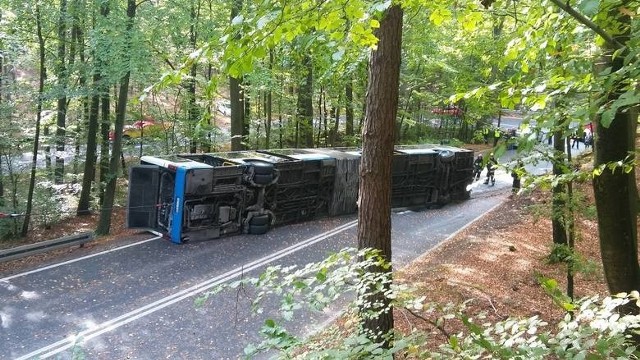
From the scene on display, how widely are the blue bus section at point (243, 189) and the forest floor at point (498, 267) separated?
5.62 ft

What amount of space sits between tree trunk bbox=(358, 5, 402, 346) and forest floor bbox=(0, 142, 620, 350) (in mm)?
1503

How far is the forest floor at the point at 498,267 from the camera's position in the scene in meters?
8.84

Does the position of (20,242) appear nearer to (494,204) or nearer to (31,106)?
(31,106)

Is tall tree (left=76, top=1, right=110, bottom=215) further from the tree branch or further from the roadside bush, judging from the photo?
the tree branch

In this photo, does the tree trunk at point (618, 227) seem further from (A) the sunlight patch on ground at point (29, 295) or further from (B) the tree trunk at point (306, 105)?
(B) the tree trunk at point (306, 105)

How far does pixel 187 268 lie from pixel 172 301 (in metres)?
1.56

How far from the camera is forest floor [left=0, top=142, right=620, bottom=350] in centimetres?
884

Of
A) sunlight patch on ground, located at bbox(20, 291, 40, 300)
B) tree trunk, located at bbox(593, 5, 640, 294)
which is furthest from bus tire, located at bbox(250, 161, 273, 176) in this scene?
tree trunk, located at bbox(593, 5, 640, 294)

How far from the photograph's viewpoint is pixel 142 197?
490 inches

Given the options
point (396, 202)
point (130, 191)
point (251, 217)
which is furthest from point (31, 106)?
point (396, 202)

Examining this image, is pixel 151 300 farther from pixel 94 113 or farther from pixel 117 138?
pixel 94 113

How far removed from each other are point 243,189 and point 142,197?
2630 mm

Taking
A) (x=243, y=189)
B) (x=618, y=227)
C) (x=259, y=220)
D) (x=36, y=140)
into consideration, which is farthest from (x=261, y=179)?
(x=618, y=227)

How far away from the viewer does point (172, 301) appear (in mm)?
8836
